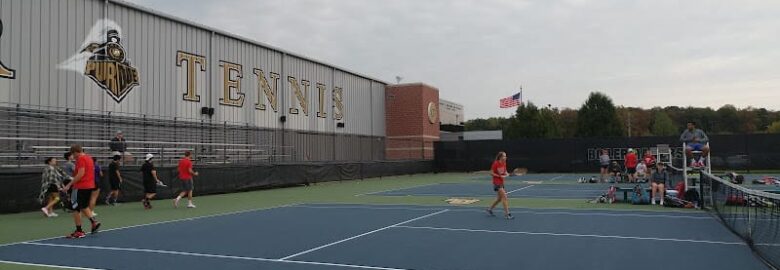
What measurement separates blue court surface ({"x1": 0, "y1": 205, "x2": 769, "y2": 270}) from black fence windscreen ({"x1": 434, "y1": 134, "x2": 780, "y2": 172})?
1028 inches

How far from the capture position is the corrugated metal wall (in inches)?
802

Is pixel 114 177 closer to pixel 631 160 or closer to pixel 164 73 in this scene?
pixel 164 73

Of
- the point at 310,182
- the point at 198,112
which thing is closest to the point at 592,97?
the point at 310,182

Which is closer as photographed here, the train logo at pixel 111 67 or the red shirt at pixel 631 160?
the train logo at pixel 111 67

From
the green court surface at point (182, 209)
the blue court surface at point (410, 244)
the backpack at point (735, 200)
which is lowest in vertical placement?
the green court surface at point (182, 209)

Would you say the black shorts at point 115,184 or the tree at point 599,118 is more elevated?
the tree at point 599,118

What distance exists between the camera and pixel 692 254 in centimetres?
868

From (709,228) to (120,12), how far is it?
2261 cm

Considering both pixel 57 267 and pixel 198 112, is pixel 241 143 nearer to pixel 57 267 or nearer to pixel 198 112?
pixel 198 112

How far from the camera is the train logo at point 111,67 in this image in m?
22.7

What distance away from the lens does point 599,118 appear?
72000 millimetres

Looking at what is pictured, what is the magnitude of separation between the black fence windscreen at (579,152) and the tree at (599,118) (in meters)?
30.3

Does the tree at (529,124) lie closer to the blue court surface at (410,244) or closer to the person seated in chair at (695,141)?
the person seated in chair at (695,141)

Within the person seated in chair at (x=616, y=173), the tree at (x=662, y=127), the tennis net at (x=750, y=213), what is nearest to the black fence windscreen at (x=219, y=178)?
the person seated in chair at (x=616, y=173)
